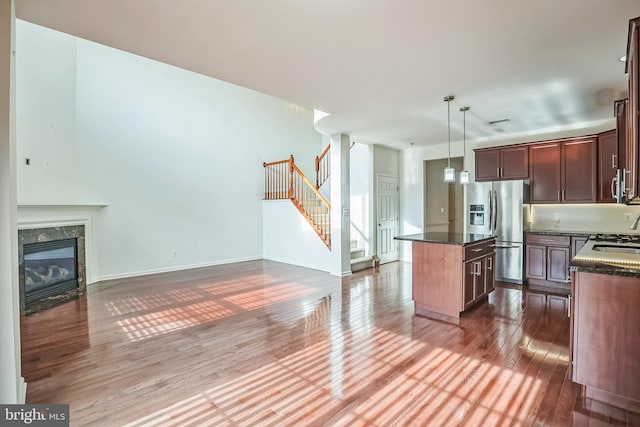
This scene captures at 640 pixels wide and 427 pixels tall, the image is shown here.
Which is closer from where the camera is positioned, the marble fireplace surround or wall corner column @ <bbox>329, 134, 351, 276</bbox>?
the marble fireplace surround

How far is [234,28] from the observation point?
2332 mm

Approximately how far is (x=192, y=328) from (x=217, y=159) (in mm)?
4377

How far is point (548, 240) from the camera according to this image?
191 inches

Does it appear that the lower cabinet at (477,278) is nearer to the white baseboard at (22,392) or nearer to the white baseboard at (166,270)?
the white baseboard at (22,392)

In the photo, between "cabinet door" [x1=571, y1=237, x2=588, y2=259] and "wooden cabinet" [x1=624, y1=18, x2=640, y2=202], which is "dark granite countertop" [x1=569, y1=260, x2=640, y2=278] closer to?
"wooden cabinet" [x1=624, y1=18, x2=640, y2=202]

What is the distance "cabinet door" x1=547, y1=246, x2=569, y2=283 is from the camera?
15.4 ft

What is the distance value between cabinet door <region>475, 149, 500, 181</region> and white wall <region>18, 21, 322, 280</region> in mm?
4744

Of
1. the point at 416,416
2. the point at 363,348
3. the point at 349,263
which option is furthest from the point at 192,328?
the point at 349,263

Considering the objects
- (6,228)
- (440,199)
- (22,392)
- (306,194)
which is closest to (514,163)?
(440,199)

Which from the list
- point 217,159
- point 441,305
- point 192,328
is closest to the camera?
point 192,328

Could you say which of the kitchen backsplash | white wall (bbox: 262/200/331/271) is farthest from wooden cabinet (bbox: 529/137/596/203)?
white wall (bbox: 262/200/331/271)

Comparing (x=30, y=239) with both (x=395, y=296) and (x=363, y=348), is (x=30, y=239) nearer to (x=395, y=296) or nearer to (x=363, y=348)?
(x=363, y=348)

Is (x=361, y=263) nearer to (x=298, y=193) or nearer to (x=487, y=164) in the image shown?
(x=298, y=193)

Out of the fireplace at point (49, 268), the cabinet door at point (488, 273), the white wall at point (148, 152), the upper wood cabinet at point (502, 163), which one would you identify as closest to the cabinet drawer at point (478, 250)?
the cabinet door at point (488, 273)
